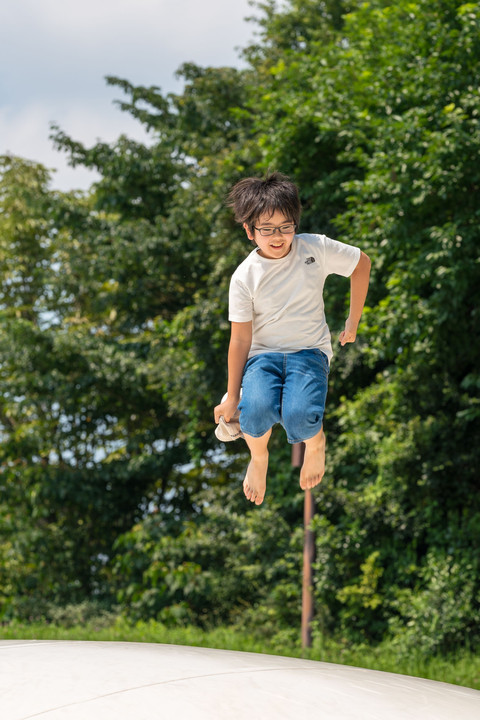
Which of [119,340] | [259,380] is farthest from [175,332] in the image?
[259,380]

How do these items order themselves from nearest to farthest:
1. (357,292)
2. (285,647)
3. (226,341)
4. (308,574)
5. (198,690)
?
(198,690) < (357,292) < (308,574) < (285,647) < (226,341)

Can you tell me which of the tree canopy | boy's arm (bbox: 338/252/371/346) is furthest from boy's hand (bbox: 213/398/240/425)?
the tree canopy

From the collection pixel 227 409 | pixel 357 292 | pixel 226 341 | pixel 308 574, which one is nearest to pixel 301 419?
pixel 227 409

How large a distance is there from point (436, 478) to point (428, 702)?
30.3ft

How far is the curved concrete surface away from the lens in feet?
10.1

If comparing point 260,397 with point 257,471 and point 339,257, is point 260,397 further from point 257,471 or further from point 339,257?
point 339,257

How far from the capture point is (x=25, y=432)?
1869cm

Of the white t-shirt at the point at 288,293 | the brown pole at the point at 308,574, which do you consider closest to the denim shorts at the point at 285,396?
the white t-shirt at the point at 288,293

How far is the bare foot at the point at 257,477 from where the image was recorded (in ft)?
12.3

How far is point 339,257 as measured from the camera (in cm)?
362

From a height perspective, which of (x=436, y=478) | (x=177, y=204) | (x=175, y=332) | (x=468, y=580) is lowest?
(x=468, y=580)

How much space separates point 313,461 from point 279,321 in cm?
70

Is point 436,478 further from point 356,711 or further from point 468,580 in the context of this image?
point 356,711

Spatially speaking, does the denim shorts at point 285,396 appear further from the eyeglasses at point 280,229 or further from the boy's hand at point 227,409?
the eyeglasses at point 280,229
